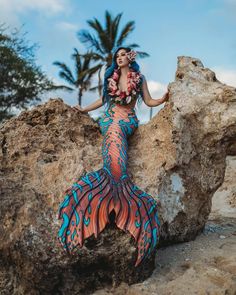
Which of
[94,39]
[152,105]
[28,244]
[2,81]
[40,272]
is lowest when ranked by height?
[40,272]

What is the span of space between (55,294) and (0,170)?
3.67ft

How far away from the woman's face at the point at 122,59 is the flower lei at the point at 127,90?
0.10m

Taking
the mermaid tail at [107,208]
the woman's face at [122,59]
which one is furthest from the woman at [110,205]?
the woman's face at [122,59]

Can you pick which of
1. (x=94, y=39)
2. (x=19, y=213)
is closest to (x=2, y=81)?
(x=94, y=39)

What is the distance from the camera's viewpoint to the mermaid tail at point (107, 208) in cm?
288

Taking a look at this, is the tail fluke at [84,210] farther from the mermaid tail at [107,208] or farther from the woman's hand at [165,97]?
the woman's hand at [165,97]

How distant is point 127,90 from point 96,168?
89cm

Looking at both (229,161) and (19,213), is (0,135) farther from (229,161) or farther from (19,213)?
(229,161)

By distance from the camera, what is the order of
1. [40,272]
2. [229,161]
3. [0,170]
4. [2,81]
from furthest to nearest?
[2,81], [229,161], [0,170], [40,272]

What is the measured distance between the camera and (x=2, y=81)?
571 inches

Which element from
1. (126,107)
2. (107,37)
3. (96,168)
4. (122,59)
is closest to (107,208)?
(96,168)

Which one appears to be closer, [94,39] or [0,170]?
[0,170]

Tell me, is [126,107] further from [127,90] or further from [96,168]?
[96,168]

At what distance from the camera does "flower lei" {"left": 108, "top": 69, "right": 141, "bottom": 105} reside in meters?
3.79
